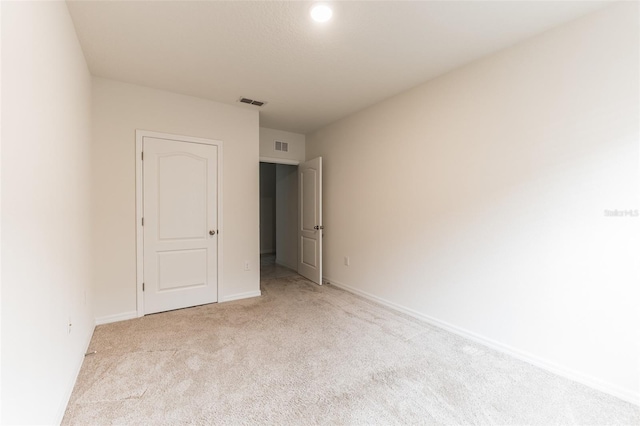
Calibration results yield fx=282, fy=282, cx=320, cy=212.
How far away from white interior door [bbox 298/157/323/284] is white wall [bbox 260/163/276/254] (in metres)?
2.72

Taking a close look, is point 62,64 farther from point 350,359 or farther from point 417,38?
point 350,359

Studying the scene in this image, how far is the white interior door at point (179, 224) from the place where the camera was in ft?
10.3

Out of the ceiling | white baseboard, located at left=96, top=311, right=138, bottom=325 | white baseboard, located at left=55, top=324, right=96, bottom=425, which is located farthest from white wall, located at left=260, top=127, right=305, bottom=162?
white baseboard, located at left=55, top=324, right=96, bottom=425

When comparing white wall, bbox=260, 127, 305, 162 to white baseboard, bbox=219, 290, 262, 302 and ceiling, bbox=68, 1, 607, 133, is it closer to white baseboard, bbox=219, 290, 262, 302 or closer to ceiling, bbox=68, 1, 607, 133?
ceiling, bbox=68, 1, 607, 133

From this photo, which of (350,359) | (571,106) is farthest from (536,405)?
(571,106)

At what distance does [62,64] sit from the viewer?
1.77 metres

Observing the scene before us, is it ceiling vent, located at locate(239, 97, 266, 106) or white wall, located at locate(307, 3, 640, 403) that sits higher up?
ceiling vent, located at locate(239, 97, 266, 106)

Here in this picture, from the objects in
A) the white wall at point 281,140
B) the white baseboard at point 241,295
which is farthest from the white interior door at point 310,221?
the white baseboard at point 241,295

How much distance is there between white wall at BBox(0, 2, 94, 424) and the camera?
1.05 m

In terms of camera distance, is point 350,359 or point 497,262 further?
point 497,262

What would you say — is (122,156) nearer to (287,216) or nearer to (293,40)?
(293,40)

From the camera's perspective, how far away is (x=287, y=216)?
5.59 meters

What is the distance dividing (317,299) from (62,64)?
3.20 m

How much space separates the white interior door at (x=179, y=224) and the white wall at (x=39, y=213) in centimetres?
96
